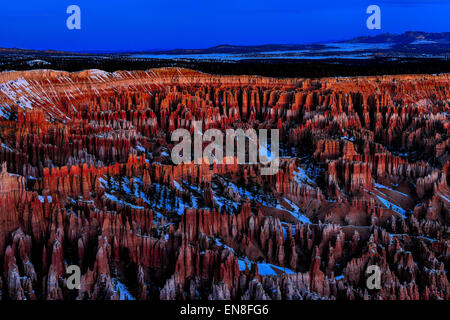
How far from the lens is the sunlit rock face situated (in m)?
17.4

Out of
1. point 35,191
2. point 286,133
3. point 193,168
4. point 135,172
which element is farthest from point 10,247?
point 286,133

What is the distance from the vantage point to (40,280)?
1670cm

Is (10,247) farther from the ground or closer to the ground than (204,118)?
closer to the ground

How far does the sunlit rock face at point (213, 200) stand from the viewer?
17.4m

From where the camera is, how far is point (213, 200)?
24797 millimetres

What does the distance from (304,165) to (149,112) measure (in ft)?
44.4

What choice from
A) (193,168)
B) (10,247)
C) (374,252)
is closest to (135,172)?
(193,168)

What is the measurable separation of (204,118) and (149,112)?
13.0ft

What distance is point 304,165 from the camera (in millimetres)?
32500
